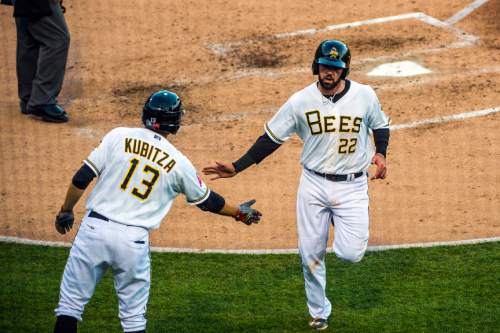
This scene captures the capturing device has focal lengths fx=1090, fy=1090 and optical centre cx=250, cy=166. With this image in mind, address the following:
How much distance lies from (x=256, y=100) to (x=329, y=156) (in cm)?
511

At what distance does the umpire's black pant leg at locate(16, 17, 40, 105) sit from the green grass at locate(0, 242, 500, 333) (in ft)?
11.3

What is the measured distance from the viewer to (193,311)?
8.21m

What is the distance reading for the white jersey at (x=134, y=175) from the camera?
6820 mm

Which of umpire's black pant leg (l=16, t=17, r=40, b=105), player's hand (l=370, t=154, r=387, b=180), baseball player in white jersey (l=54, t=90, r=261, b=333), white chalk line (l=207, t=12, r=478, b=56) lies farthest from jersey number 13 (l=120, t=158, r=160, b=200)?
white chalk line (l=207, t=12, r=478, b=56)

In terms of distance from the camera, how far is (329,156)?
773 cm

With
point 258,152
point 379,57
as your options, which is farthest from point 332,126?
point 379,57

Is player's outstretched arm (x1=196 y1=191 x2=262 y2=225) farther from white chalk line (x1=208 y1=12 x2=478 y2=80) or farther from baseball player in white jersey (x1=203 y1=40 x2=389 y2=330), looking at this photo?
white chalk line (x1=208 y1=12 x2=478 y2=80)

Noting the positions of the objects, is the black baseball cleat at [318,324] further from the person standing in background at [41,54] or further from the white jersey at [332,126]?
the person standing in background at [41,54]

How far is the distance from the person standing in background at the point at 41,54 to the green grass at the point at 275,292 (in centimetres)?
315

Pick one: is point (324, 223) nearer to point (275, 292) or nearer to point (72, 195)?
point (275, 292)

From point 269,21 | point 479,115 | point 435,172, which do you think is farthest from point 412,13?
point 435,172

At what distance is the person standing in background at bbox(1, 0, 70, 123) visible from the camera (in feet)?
39.1

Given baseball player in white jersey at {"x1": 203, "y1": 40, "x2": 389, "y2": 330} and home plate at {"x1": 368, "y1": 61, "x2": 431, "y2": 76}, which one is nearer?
baseball player in white jersey at {"x1": 203, "y1": 40, "x2": 389, "y2": 330}

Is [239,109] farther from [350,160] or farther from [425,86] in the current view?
[350,160]
